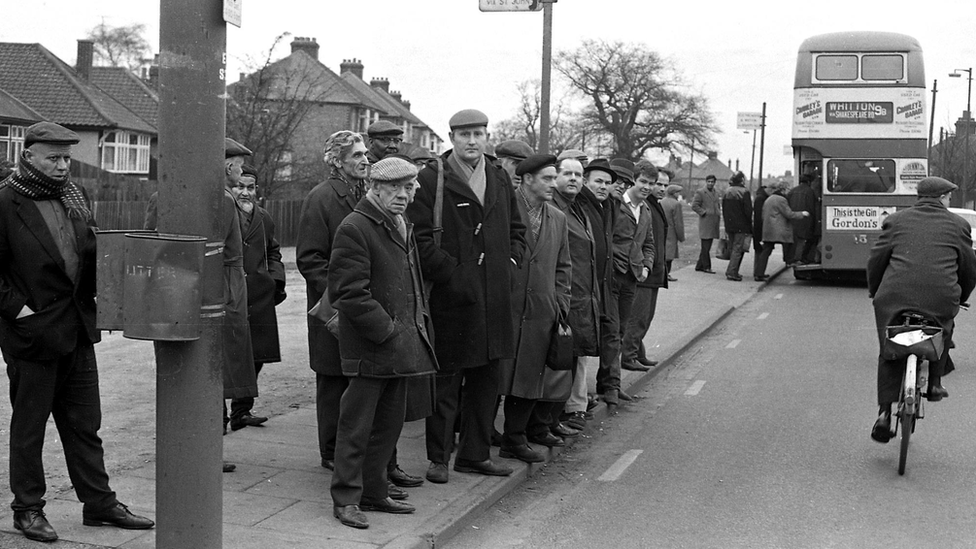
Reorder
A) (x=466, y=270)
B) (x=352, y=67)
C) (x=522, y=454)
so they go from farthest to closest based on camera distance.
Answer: (x=352, y=67), (x=522, y=454), (x=466, y=270)

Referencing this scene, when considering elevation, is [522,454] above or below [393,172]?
below

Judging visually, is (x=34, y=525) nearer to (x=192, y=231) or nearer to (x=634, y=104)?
(x=192, y=231)

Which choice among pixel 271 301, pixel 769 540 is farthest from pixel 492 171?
pixel 769 540

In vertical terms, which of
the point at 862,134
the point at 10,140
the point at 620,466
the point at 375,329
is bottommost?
the point at 620,466

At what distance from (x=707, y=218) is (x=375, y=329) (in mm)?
18887

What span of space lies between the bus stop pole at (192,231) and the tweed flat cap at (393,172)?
1.20 metres

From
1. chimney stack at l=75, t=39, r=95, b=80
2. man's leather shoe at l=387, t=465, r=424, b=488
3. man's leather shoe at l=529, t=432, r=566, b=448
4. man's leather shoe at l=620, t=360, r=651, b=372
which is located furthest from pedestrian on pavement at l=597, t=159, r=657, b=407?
chimney stack at l=75, t=39, r=95, b=80

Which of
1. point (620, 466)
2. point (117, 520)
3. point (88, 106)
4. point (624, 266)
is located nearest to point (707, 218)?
point (624, 266)

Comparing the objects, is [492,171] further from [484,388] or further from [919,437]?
[919,437]

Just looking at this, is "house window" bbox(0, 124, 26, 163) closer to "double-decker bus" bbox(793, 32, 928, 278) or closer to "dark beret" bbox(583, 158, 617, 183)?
"double-decker bus" bbox(793, 32, 928, 278)

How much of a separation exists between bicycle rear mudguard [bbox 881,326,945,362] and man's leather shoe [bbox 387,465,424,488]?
3.31m

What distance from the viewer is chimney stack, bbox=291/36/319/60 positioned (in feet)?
224

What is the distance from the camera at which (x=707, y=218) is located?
78.1 feet

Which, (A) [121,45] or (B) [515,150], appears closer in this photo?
(B) [515,150]
